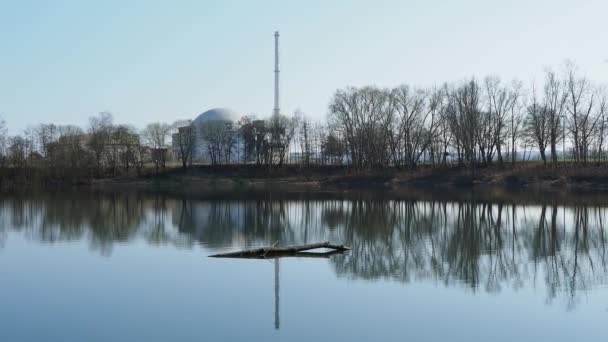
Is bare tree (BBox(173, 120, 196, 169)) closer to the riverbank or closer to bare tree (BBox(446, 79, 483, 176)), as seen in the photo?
the riverbank

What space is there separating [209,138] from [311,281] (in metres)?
79.0

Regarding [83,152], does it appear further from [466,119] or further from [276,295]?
[276,295]

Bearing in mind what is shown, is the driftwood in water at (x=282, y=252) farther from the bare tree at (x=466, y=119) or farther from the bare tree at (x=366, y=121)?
the bare tree at (x=366, y=121)

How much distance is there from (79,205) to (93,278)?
2906 cm

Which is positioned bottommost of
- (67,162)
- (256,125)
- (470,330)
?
(470,330)

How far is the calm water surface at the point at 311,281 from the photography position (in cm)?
1270

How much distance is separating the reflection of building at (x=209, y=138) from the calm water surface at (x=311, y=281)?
61.1 meters

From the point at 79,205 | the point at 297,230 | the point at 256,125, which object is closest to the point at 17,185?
the point at 256,125

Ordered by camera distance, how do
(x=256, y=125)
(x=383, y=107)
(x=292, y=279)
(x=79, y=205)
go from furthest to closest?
(x=256, y=125) → (x=383, y=107) → (x=79, y=205) → (x=292, y=279)

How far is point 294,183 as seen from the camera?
79812 mm

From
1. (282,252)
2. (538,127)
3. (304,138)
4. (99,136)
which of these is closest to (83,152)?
(99,136)

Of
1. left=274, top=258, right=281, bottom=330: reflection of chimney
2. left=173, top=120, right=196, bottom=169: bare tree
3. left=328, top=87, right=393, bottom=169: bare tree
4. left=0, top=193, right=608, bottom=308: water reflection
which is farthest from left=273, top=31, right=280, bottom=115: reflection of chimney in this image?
left=274, top=258, right=281, bottom=330: reflection of chimney

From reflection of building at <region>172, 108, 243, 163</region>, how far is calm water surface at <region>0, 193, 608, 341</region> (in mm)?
61139

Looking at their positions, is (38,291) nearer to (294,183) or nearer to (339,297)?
(339,297)
